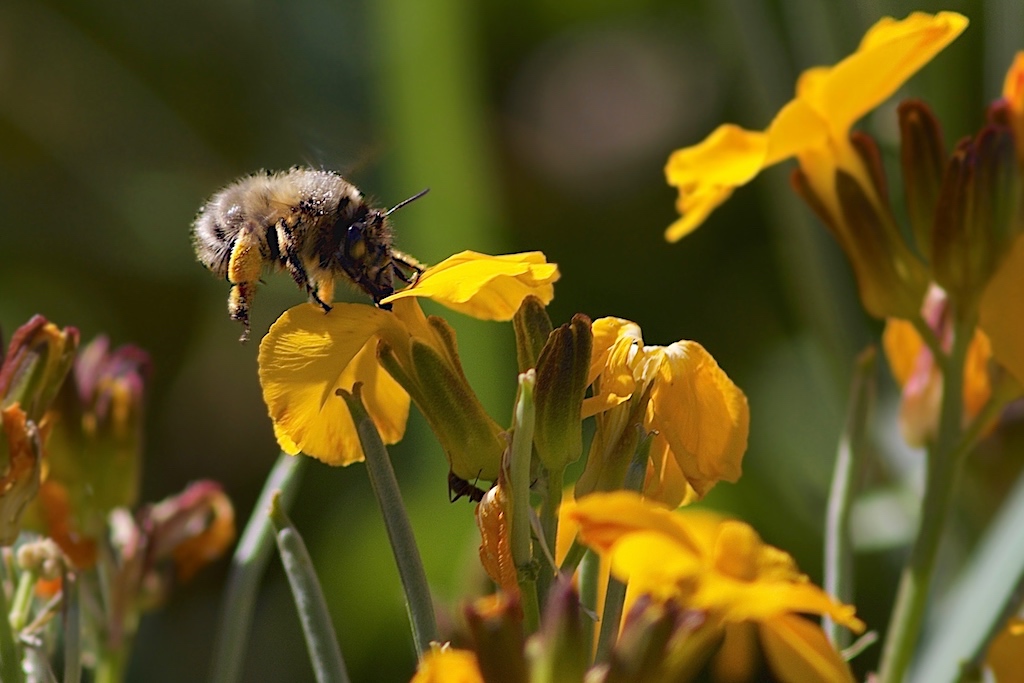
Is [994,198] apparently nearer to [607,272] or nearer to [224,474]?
[607,272]

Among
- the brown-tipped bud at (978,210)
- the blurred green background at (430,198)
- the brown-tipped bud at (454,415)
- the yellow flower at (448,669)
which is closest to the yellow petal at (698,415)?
the brown-tipped bud at (454,415)

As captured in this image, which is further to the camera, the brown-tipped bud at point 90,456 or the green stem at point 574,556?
the brown-tipped bud at point 90,456

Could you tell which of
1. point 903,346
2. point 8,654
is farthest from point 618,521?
point 903,346

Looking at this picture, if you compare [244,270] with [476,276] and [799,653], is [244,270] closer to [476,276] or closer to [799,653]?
[476,276]

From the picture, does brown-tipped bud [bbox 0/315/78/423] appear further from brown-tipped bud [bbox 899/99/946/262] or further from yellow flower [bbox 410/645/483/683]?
brown-tipped bud [bbox 899/99/946/262]

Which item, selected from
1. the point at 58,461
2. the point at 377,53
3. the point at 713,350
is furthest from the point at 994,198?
the point at 377,53

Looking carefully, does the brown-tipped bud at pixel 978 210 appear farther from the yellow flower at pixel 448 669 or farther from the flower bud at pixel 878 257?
the yellow flower at pixel 448 669

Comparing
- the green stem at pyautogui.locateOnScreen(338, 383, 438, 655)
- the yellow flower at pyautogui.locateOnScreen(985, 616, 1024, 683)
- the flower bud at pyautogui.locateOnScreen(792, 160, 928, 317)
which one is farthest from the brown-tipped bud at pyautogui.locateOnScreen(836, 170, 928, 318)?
the green stem at pyautogui.locateOnScreen(338, 383, 438, 655)
